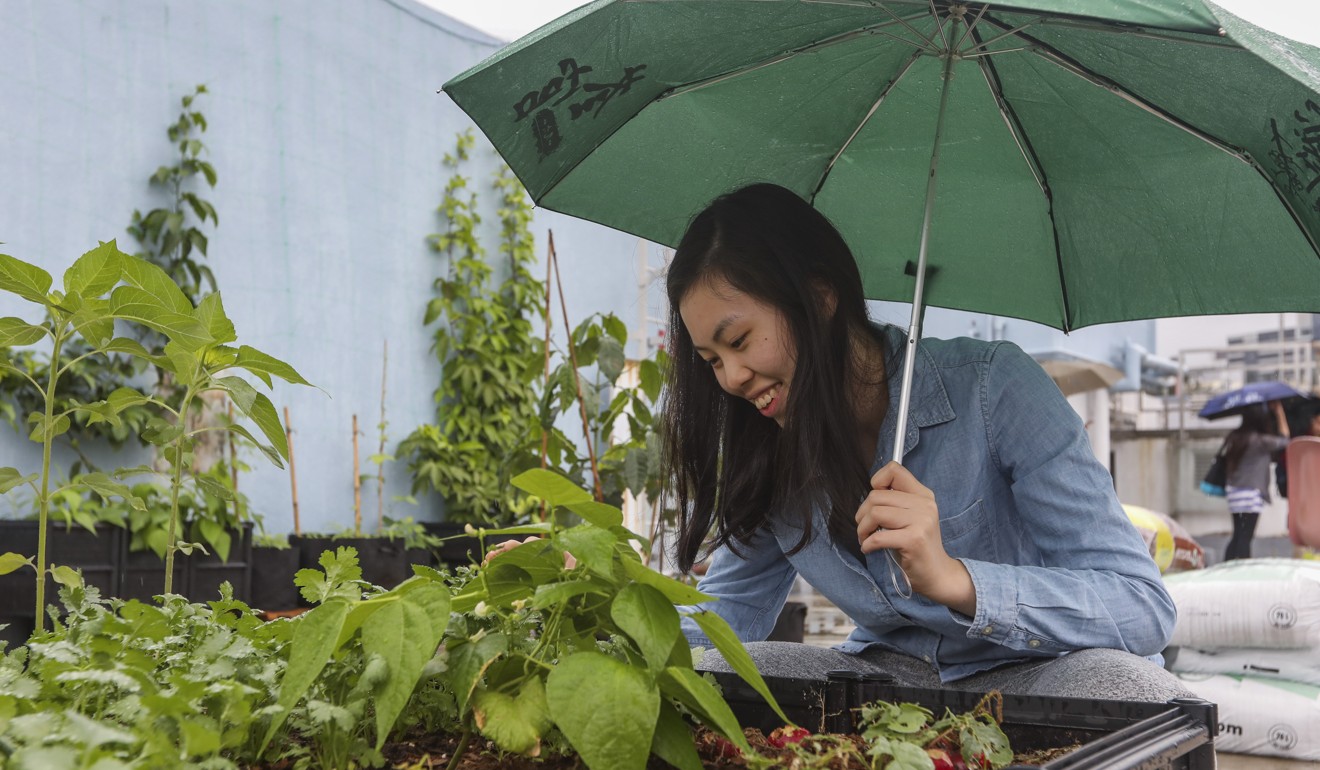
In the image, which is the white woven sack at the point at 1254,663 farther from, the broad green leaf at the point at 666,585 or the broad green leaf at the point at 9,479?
the broad green leaf at the point at 9,479

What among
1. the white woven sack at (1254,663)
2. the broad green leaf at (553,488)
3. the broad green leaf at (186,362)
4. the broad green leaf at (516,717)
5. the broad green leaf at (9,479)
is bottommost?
the white woven sack at (1254,663)

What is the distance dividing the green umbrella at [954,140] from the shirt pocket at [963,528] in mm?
244

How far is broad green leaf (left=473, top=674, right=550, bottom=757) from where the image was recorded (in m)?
0.70

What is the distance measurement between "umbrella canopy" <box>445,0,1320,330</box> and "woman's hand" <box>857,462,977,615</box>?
1.53 feet

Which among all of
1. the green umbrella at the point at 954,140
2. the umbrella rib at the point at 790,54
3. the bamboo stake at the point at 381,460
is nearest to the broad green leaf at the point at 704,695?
the green umbrella at the point at 954,140

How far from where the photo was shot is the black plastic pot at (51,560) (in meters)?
3.17

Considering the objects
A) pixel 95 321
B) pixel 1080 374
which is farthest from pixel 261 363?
pixel 1080 374

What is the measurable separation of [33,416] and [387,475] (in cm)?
434

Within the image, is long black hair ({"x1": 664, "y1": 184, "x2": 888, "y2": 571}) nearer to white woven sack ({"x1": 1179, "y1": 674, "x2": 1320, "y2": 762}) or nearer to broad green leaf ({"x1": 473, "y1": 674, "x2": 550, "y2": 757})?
broad green leaf ({"x1": 473, "y1": 674, "x2": 550, "y2": 757})

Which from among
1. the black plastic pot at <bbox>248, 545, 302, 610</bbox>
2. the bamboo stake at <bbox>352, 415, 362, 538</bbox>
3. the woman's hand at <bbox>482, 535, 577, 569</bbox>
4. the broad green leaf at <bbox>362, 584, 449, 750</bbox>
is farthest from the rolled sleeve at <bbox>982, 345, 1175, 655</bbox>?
the bamboo stake at <bbox>352, 415, 362, 538</bbox>

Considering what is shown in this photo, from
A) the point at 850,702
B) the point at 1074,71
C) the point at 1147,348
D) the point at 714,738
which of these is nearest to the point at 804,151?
the point at 1074,71

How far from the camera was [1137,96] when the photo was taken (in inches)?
58.7

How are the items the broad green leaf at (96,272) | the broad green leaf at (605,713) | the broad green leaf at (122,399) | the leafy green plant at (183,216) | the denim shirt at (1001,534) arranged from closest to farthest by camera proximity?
the broad green leaf at (605,713)
the broad green leaf at (96,272)
the broad green leaf at (122,399)
the denim shirt at (1001,534)
the leafy green plant at (183,216)

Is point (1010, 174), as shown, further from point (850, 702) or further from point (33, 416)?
point (33, 416)
